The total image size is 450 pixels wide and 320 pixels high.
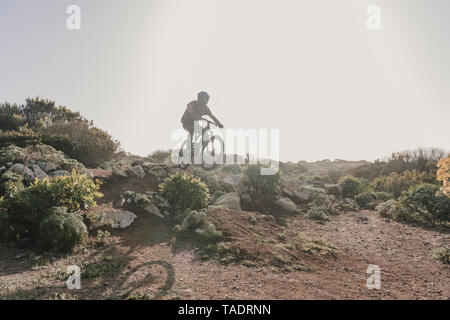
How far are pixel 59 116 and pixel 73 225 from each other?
70.3 feet

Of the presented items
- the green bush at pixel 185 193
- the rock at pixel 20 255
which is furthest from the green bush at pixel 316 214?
the rock at pixel 20 255

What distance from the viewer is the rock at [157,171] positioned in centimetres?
1013

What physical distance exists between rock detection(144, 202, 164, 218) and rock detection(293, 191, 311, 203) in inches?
298

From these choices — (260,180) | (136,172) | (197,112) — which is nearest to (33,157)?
(136,172)

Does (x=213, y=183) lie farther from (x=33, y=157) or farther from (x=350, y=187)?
(x=350, y=187)

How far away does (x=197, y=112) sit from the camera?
9.94m

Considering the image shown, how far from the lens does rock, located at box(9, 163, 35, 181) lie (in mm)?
7481

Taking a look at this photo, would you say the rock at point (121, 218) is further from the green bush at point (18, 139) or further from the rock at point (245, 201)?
the green bush at point (18, 139)

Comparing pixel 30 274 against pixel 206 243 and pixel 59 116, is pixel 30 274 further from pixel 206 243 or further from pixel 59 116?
pixel 59 116

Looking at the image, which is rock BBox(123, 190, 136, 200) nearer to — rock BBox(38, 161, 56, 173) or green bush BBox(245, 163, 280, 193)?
rock BBox(38, 161, 56, 173)

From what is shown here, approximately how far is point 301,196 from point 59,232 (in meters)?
10.9

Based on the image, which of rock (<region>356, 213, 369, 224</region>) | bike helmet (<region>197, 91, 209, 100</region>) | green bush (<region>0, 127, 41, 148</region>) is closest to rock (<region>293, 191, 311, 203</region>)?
rock (<region>356, 213, 369, 224</region>)

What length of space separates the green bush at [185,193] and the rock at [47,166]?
4.26 m
